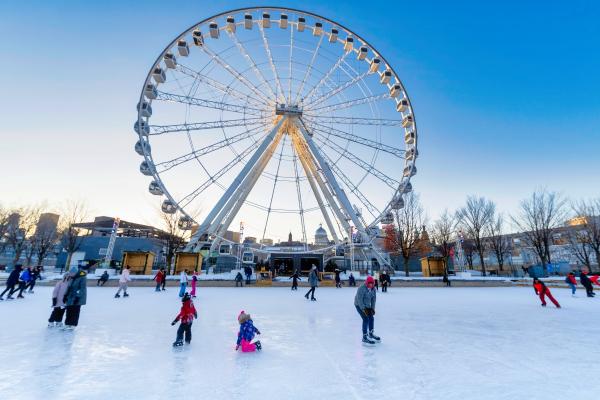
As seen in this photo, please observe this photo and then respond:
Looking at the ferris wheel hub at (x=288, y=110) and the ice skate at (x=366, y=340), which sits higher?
the ferris wheel hub at (x=288, y=110)

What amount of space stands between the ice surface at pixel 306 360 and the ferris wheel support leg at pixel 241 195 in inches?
678

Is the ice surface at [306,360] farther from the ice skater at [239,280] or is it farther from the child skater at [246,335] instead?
the ice skater at [239,280]

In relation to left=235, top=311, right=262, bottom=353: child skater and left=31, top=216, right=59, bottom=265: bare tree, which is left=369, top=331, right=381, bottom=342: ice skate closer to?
left=235, top=311, right=262, bottom=353: child skater

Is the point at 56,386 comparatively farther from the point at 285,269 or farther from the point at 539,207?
the point at 539,207

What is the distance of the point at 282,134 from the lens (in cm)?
2923

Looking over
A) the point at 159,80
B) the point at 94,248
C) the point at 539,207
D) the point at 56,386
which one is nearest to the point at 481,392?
the point at 56,386

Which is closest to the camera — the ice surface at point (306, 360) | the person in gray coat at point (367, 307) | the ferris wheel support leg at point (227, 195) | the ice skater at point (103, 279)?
the ice surface at point (306, 360)

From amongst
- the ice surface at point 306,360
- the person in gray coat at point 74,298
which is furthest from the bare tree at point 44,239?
the ice surface at point 306,360

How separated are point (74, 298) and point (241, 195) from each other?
19767 millimetres

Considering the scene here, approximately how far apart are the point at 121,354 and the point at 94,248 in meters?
60.9

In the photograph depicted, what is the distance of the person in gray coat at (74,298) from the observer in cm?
779

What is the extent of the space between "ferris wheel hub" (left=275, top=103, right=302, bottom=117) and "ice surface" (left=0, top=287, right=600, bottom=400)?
2192 centimetres

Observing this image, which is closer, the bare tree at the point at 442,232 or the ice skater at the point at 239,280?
the ice skater at the point at 239,280

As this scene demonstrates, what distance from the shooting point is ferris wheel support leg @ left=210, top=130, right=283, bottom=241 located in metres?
26.5
